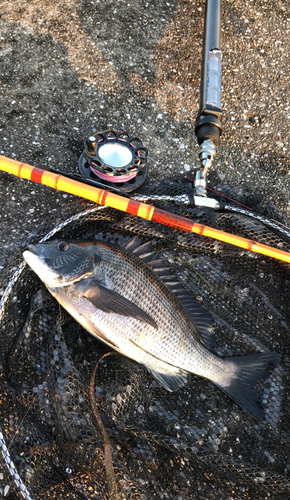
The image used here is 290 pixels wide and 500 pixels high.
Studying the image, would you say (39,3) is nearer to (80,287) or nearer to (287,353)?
(80,287)

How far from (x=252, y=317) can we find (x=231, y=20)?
10.0 feet

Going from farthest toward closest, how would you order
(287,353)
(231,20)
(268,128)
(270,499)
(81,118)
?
(231,20), (268,128), (81,118), (287,353), (270,499)

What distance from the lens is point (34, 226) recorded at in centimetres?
281

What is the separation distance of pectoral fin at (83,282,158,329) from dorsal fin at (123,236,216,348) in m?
0.39

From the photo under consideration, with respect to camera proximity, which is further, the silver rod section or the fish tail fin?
the silver rod section

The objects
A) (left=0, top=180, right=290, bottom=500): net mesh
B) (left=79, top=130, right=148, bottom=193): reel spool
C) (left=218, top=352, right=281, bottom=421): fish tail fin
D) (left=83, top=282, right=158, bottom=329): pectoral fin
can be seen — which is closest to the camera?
(left=0, top=180, right=290, bottom=500): net mesh

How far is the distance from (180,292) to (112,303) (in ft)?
1.96

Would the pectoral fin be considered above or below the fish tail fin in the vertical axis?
above

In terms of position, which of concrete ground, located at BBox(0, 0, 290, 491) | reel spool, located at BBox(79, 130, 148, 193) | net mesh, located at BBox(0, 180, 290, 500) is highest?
concrete ground, located at BBox(0, 0, 290, 491)

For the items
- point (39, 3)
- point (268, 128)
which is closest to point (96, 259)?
point (268, 128)

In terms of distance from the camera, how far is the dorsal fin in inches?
105

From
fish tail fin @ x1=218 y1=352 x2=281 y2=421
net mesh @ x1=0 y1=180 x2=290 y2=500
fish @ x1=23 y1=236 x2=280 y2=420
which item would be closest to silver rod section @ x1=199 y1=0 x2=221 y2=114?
net mesh @ x1=0 y1=180 x2=290 y2=500

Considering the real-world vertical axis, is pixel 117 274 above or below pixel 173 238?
below

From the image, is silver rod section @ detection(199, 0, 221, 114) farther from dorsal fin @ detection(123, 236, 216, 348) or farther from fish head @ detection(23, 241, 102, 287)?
fish head @ detection(23, 241, 102, 287)
